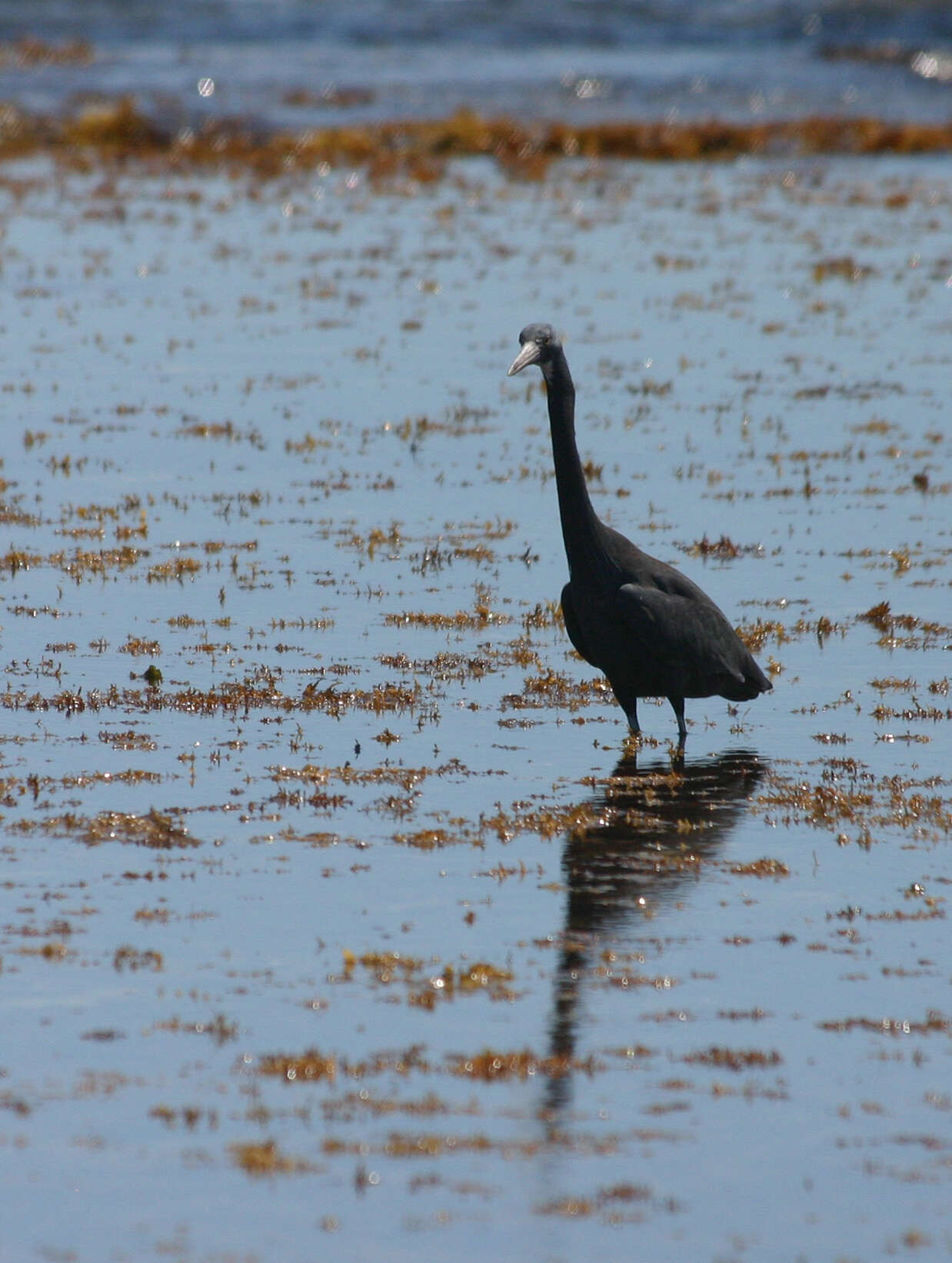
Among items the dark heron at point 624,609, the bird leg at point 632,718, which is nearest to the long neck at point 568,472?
the dark heron at point 624,609

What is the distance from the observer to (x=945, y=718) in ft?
36.4

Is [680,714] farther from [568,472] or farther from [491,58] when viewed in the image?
[491,58]

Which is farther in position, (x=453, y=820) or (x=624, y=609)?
(x=624, y=609)

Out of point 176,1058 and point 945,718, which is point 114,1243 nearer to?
point 176,1058

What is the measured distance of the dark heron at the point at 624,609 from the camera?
33.8 ft

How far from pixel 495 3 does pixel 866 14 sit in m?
15.7

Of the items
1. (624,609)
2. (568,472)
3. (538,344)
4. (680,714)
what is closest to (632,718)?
(680,714)

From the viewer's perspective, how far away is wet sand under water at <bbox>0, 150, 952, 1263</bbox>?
19.7ft

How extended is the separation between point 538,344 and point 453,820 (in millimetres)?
2703

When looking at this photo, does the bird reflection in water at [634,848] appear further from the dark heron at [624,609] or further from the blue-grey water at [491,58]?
the blue-grey water at [491,58]

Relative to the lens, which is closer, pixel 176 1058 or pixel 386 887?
pixel 176 1058

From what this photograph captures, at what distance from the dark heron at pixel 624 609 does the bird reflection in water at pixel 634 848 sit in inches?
15.0

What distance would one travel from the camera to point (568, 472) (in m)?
10.5

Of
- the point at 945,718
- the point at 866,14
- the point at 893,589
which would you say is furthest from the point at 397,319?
the point at 866,14
